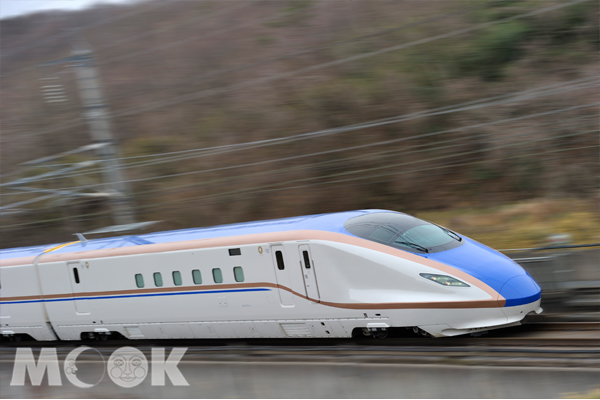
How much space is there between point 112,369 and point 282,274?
3.42 m

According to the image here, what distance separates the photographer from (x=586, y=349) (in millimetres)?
7730

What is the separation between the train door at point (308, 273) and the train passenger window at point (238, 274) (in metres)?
1.23

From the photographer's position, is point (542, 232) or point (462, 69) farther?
point (462, 69)

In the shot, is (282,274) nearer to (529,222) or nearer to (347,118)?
(529,222)

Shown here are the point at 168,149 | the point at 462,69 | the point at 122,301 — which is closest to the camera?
the point at 122,301

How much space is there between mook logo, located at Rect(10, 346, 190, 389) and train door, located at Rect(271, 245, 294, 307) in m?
2.04

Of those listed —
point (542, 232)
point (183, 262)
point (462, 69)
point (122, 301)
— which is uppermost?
point (462, 69)

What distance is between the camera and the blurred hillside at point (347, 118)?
20.4 metres

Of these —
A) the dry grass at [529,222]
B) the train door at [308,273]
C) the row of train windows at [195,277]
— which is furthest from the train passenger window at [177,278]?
the dry grass at [529,222]

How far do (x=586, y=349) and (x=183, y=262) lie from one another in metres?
6.74

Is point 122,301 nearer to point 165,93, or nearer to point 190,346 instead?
point 190,346

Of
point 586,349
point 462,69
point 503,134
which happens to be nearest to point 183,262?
point 586,349

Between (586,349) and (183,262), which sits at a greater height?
(183,262)

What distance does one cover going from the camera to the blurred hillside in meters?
20.4
